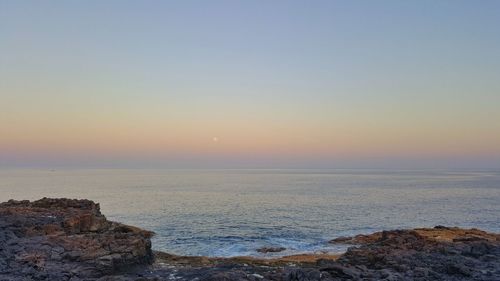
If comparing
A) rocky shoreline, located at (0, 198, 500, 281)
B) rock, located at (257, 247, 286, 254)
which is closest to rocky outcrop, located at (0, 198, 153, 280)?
rocky shoreline, located at (0, 198, 500, 281)

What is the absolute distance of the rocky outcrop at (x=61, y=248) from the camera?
25.1 m

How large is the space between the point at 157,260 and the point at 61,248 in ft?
31.5

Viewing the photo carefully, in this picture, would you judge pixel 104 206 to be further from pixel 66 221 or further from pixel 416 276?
pixel 416 276

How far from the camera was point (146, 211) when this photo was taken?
87.1m

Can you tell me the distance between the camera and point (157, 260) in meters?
36.9

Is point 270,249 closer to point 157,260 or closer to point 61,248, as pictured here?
point 157,260

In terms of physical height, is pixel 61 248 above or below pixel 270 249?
above

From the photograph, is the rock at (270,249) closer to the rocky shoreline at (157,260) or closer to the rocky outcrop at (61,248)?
the rocky shoreline at (157,260)

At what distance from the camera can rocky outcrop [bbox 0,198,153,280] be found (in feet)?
82.4

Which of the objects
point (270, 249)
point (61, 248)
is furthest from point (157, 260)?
point (270, 249)

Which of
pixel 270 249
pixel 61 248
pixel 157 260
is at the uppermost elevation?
pixel 61 248

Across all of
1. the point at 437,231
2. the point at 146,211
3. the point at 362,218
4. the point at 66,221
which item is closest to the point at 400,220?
the point at 362,218

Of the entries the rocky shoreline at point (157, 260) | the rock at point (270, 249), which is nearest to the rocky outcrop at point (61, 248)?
the rocky shoreline at point (157, 260)

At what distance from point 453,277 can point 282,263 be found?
13493 mm
